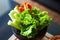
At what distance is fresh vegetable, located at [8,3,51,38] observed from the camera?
91 centimetres

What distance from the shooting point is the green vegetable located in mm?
909

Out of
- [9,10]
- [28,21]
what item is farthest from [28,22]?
[9,10]

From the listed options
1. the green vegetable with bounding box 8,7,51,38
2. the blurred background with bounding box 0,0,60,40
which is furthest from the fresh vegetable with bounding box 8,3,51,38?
the blurred background with bounding box 0,0,60,40

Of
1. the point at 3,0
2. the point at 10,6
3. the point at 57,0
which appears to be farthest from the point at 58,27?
the point at 57,0

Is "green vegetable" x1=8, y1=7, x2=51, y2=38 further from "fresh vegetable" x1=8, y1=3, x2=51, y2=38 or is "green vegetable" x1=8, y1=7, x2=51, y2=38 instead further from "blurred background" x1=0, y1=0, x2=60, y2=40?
"blurred background" x1=0, y1=0, x2=60, y2=40

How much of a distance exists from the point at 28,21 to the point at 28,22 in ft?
0.04

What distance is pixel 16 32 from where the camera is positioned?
38.2 inches

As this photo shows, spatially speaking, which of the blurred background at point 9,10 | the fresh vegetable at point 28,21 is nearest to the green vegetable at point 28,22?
the fresh vegetable at point 28,21

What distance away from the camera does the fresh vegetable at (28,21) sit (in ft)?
2.99

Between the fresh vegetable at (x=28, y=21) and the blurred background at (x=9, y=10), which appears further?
the blurred background at (x=9, y=10)

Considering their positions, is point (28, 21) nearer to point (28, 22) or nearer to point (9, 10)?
point (28, 22)

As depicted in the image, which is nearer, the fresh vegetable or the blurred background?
the fresh vegetable

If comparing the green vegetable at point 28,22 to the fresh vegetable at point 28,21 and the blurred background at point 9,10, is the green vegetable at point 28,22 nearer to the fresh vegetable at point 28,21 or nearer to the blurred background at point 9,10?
the fresh vegetable at point 28,21

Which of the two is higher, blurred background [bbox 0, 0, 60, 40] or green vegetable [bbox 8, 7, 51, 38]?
blurred background [bbox 0, 0, 60, 40]
